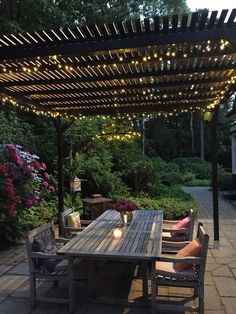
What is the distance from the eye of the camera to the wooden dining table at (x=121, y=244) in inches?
143

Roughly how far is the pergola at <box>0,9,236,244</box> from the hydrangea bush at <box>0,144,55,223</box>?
756mm

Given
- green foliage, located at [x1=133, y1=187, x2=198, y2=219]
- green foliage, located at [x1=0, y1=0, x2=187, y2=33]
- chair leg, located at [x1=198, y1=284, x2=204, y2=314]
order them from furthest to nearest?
green foliage, located at [x1=0, y1=0, x2=187, y2=33]
green foliage, located at [x1=133, y1=187, x2=198, y2=219]
chair leg, located at [x1=198, y1=284, x2=204, y2=314]

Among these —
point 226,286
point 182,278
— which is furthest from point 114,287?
point 226,286

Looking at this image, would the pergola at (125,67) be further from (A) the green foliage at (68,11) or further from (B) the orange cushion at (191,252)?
(A) the green foliage at (68,11)

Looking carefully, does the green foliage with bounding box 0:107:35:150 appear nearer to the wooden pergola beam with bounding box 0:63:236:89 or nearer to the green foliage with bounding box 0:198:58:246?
the green foliage with bounding box 0:198:58:246

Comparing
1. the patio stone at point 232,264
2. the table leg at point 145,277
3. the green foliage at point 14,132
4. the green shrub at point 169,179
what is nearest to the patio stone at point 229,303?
the table leg at point 145,277

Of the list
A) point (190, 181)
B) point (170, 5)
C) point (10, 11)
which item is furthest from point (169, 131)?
point (10, 11)

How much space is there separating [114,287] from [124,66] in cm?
277

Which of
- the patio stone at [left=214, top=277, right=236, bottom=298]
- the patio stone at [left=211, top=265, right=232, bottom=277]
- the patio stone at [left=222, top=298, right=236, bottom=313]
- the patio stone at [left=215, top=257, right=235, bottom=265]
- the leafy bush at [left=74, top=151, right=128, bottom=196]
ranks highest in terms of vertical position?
the leafy bush at [left=74, top=151, right=128, bottom=196]

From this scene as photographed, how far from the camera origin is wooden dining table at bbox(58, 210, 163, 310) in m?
3.64

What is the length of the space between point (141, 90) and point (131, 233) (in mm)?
2448

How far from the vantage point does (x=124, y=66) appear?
15.5 feet

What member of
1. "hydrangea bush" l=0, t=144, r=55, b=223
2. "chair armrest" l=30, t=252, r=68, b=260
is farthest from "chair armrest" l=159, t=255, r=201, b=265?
"hydrangea bush" l=0, t=144, r=55, b=223

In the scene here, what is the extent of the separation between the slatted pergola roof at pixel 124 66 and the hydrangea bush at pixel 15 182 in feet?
3.21
